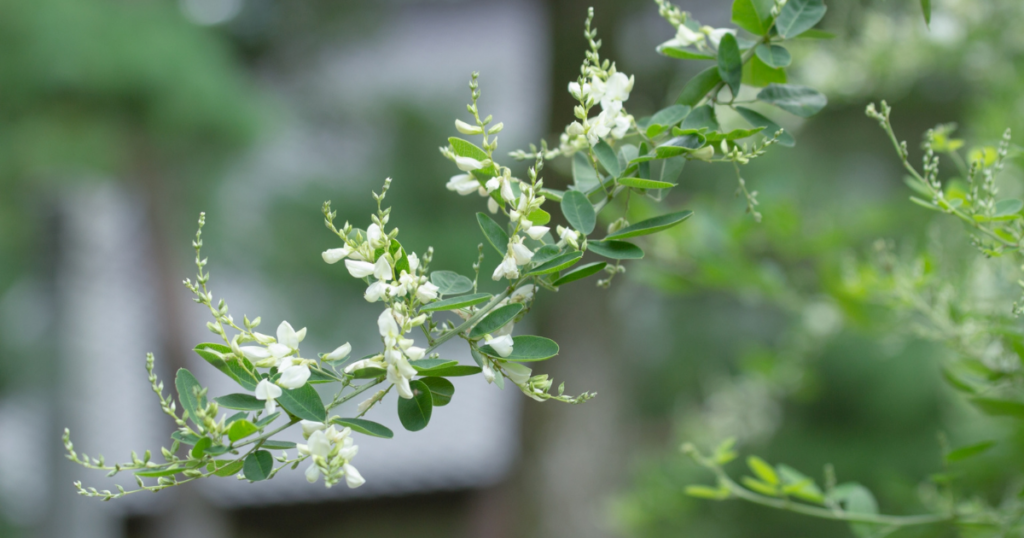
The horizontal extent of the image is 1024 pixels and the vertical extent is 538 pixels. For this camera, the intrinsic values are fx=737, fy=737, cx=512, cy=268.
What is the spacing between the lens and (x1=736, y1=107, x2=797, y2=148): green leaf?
0.37 m

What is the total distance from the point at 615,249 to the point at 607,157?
0.04 m

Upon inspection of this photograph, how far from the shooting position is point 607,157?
0.35m

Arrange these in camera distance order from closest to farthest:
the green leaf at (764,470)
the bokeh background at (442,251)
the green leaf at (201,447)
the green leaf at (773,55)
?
the green leaf at (201,447)
the green leaf at (773,55)
the green leaf at (764,470)
the bokeh background at (442,251)

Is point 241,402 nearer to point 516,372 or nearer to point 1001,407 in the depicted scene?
point 516,372

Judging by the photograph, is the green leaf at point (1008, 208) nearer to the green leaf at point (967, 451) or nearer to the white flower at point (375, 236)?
the green leaf at point (967, 451)

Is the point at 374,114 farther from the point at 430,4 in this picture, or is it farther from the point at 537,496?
the point at 430,4

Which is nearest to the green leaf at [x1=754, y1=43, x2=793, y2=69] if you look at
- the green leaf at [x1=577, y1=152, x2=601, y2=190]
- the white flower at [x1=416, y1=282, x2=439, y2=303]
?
the green leaf at [x1=577, y1=152, x2=601, y2=190]

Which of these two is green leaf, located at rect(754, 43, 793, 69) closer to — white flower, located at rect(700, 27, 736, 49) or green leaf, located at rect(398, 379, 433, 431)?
white flower, located at rect(700, 27, 736, 49)

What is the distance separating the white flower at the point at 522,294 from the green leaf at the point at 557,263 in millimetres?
16

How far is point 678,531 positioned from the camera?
141cm

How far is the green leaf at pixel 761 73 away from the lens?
1.32 feet

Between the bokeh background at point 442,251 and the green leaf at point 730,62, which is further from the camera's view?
the bokeh background at point 442,251

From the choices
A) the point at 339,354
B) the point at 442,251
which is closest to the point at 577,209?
the point at 339,354

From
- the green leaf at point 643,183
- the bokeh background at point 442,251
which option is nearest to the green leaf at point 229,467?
the green leaf at point 643,183
